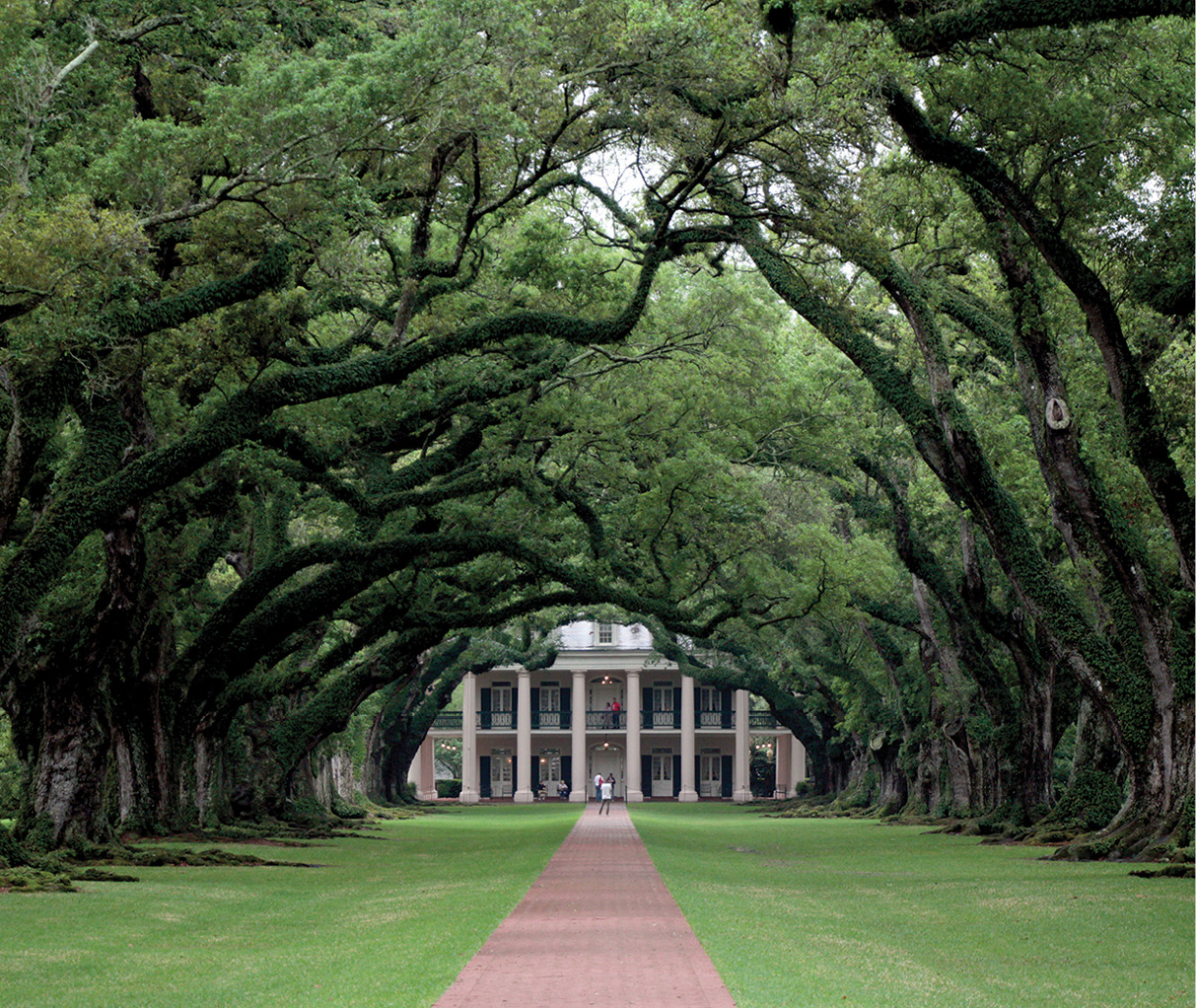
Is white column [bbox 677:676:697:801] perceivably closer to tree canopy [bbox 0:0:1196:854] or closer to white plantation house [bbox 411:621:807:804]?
white plantation house [bbox 411:621:807:804]

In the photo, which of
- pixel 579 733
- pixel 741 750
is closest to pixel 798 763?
pixel 741 750

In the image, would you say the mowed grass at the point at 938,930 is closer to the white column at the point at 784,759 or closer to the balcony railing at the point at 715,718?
the balcony railing at the point at 715,718

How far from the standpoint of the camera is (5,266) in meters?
11.7

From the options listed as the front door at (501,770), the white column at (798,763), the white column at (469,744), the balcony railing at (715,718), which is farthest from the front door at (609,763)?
the white column at (798,763)

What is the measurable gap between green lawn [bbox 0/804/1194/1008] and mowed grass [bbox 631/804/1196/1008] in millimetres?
31

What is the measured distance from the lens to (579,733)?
6650cm

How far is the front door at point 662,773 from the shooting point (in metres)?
70.0

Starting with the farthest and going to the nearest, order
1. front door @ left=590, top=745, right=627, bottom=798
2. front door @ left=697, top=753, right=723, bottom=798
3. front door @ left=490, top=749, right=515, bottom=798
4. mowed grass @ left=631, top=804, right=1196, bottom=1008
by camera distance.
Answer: front door @ left=490, top=749, right=515, bottom=798 < front door @ left=697, top=753, right=723, bottom=798 < front door @ left=590, top=745, right=627, bottom=798 < mowed grass @ left=631, top=804, right=1196, bottom=1008

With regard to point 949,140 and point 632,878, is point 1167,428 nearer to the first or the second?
point 949,140

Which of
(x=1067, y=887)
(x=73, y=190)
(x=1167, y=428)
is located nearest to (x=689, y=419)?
(x=1167, y=428)

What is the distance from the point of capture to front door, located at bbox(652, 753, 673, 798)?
7000 centimetres

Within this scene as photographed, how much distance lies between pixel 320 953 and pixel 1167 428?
11855 millimetres

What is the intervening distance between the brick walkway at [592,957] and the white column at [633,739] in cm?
4972

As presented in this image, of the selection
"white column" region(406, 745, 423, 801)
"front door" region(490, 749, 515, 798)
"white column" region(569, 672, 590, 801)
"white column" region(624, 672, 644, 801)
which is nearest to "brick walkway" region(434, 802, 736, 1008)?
"white column" region(624, 672, 644, 801)
